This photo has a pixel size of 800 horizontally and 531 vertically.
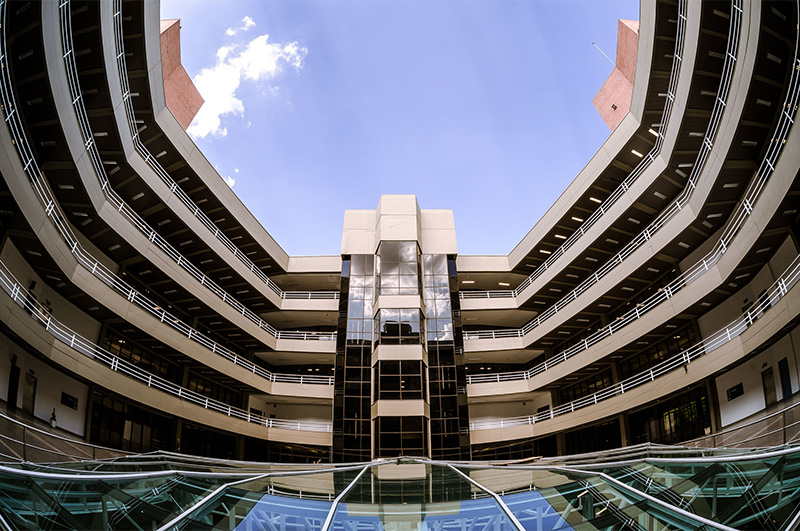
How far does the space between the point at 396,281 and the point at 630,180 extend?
16145 mm

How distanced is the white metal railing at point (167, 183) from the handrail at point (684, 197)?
1417cm

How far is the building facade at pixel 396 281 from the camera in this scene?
17.7 m

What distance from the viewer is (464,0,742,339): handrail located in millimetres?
17859

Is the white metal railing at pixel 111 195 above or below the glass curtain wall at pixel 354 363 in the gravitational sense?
above

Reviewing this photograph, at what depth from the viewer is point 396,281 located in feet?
120

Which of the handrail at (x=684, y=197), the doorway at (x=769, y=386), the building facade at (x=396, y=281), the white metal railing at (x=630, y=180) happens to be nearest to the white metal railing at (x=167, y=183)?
the building facade at (x=396, y=281)

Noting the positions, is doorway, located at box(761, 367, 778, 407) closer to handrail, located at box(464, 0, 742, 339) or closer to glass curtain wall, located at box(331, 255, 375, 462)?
handrail, located at box(464, 0, 742, 339)

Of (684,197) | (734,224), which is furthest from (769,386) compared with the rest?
(684,197)

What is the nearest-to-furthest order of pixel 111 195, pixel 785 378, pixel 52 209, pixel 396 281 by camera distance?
pixel 52 209, pixel 785 378, pixel 111 195, pixel 396 281

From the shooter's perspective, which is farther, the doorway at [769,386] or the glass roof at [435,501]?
the doorway at [769,386]

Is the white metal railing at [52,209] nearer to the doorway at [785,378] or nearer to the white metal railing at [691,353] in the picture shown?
the white metal railing at [691,353]

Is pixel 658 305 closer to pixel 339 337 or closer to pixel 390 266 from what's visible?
pixel 390 266

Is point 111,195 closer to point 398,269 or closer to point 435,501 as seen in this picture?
point 398,269

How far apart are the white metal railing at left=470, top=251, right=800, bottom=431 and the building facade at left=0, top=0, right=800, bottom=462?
204 millimetres
